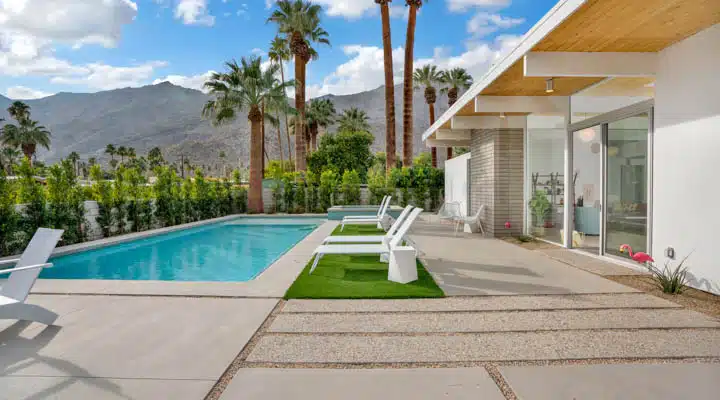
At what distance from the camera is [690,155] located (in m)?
4.87

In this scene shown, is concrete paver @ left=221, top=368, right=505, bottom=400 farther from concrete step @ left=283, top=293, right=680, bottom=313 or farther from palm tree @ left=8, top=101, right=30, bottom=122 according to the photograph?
palm tree @ left=8, top=101, right=30, bottom=122

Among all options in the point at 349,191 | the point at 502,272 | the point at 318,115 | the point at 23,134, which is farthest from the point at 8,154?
the point at 502,272

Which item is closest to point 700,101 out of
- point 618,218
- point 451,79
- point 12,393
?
point 618,218

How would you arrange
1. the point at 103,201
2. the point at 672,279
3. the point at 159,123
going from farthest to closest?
1. the point at 159,123
2. the point at 103,201
3. the point at 672,279

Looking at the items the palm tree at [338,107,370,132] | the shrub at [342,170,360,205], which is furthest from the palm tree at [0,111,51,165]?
the shrub at [342,170,360,205]

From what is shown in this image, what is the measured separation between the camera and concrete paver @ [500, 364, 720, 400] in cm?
242

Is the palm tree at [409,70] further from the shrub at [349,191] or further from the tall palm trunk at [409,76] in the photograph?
the shrub at [349,191]

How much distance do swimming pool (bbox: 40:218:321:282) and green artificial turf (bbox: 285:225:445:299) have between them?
1224 mm

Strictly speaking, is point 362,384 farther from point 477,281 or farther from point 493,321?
point 477,281

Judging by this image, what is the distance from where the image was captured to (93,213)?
10.4m

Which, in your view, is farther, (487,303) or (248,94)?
(248,94)

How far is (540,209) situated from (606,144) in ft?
8.67

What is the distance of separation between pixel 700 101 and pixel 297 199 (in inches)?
637

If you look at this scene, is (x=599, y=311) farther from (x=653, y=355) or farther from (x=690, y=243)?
(x=690, y=243)
